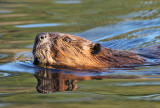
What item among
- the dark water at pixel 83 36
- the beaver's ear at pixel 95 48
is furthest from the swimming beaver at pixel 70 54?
the dark water at pixel 83 36

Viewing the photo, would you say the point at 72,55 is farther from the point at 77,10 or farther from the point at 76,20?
the point at 77,10

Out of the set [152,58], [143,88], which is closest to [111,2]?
[152,58]

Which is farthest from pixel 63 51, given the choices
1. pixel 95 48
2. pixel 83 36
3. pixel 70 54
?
pixel 83 36

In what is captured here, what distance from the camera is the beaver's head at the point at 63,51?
515cm

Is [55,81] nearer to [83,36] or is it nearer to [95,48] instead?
[95,48]

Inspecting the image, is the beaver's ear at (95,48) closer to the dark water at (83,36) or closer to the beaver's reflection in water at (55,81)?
the dark water at (83,36)

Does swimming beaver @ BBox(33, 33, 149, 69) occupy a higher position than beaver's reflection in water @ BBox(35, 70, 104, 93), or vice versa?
swimming beaver @ BBox(33, 33, 149, 69)

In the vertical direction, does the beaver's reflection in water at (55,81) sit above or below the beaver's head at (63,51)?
below

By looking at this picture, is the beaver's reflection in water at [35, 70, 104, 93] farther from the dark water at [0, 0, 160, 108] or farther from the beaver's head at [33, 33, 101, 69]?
the beaver's head at [33, 33, 101, 69]

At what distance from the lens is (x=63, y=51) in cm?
529

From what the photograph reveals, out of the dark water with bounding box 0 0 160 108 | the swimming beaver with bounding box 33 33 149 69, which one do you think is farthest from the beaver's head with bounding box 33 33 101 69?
the dark water with bounding box 0 0 160 108

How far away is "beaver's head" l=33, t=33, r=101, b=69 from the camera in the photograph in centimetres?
515

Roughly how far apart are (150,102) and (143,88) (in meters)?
0.54

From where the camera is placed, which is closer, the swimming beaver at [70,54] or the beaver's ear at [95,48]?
the swimming beaver at [70,54]
